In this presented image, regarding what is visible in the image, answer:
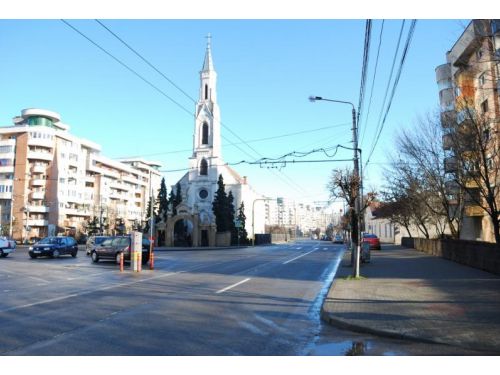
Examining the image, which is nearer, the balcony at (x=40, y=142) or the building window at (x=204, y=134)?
the balcony at (x=40, y=142)

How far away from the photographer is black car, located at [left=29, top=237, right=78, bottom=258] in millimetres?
30703

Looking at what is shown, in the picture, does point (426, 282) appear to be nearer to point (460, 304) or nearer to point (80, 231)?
point (460, 304)

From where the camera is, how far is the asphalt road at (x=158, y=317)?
689cm

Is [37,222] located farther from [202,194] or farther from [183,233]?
[202,194]

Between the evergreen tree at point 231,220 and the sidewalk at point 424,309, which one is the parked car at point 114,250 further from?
the evergreen tree at point 231,220

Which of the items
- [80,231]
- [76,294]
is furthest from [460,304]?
[80,231]

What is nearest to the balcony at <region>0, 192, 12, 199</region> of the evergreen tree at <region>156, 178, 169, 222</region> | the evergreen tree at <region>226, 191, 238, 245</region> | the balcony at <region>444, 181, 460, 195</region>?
the evergreen tree at <region>156, 178, 169, 222</region>

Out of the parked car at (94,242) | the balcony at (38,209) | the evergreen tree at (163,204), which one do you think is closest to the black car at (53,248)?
the parked car at (94,242)

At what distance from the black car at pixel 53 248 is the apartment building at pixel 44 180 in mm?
39704

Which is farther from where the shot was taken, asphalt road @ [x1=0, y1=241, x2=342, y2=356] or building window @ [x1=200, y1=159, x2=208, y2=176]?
building window @ [x1=200, y1=159, x2=208, y2=176]

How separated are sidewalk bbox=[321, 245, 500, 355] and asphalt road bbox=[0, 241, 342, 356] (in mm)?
788

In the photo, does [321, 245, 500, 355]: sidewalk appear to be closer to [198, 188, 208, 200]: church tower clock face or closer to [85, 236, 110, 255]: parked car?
[85, 236, 110, 255]: parked car

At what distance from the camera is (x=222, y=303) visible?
11.5 metres

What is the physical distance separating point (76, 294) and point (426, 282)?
1128 cm
